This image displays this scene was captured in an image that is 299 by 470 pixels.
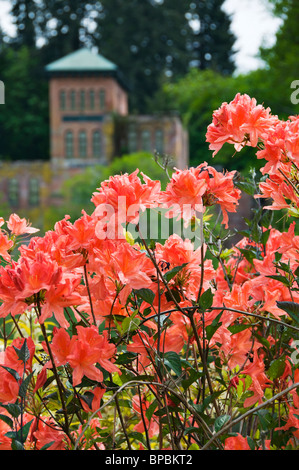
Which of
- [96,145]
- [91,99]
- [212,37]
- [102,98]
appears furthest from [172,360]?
[212,37]

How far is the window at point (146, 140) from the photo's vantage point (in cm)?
1659

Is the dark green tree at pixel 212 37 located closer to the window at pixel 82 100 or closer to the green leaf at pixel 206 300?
the window at pixel 82 100

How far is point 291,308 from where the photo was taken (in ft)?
2.60

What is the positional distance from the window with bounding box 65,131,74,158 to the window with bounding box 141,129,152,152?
227 centimetres

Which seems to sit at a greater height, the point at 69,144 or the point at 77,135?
the point at 77,135

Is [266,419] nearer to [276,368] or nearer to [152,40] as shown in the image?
[276,368]

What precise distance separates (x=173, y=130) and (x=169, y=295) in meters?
15.5

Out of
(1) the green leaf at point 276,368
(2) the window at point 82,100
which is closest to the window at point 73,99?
(2) the window at point 82,100

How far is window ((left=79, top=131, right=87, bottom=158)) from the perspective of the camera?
17.4 meters

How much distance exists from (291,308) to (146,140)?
16155mm

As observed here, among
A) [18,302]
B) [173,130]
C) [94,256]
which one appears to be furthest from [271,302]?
[173,130]

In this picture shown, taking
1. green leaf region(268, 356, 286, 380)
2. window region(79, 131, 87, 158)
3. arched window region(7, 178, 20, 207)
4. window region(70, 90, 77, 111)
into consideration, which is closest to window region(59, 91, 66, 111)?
window region(70, 90, 77, 111)

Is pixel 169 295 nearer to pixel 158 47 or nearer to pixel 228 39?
pixel 158 47

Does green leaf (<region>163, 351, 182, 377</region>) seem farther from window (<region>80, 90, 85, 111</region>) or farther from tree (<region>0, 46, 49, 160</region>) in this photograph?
tree (<region>0, 46, 49, 160</region>)
